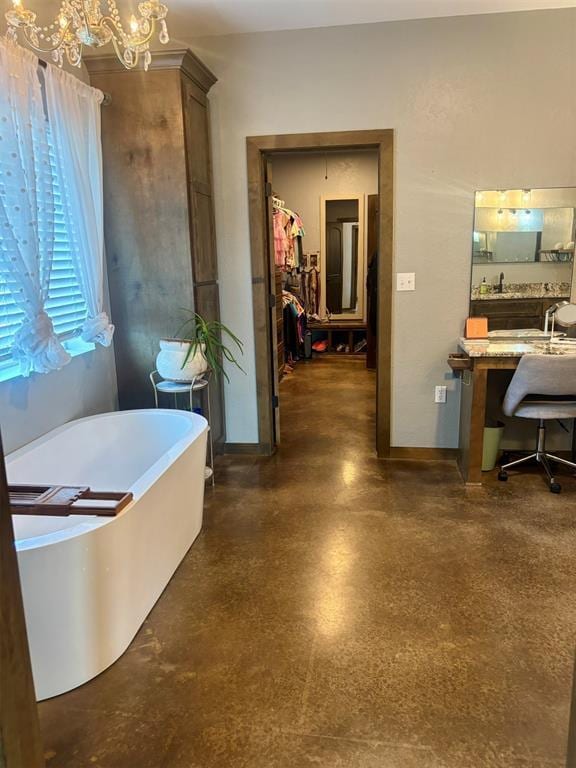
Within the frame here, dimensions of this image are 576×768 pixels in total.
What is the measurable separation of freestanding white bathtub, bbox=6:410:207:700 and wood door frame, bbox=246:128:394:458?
3.77 feet

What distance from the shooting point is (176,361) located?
324 centimetres

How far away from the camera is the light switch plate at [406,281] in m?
3.79

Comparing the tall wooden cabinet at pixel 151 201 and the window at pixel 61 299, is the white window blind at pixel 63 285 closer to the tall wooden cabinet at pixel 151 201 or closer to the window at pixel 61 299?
the window at pixel 61 299

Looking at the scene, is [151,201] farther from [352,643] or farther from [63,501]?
[352,643]

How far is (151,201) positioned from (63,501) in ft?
6.86

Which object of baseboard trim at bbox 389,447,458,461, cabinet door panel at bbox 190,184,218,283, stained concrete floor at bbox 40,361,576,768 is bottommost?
stained concrete floor at bbox 40,361,576,768

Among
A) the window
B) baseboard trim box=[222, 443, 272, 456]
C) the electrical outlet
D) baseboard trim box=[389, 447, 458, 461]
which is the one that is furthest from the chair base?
the window

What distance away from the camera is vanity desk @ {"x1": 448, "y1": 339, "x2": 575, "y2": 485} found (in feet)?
11.0

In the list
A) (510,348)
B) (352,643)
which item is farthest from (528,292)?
(352,643)

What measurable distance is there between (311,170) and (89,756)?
7.27 m

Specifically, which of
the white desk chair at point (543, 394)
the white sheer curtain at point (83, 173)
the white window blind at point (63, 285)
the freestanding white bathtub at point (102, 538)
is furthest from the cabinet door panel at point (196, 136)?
the white desk chair at point (543, 394)

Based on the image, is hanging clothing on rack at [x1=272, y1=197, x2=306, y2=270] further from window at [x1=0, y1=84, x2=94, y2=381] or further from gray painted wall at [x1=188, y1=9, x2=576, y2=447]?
window at [x1=0, y1=84, x2=94, y2=381]

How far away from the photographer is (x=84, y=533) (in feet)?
5.87

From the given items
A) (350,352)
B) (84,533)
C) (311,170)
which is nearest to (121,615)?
(84,533)
